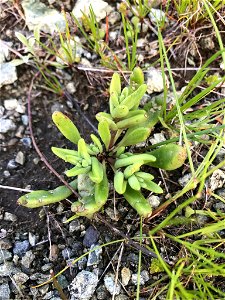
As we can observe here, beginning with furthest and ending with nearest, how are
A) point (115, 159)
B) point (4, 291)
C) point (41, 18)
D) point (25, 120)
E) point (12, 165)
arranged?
point (41, 18)
point (25, 120)
point (12, 165)
point (115, 159)
point (4, 291)

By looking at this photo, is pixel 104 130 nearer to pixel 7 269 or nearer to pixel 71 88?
Answer: pixel 71 88

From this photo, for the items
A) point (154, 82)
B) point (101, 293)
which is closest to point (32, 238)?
point (101, 293)

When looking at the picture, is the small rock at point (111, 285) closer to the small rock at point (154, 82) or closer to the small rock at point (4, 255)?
the small rock at point (4, 255)

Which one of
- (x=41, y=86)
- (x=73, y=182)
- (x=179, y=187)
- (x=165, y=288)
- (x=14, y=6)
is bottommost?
(x=165, y=288)

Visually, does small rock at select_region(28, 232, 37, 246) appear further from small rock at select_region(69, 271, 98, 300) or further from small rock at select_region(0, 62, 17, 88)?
small rock at select_region(0, 62, 17, 88)

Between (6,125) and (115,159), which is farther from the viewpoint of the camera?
(6,125)

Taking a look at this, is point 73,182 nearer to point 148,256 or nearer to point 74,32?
point 148,256

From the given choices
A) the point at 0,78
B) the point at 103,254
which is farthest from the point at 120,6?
the point at 103,254
